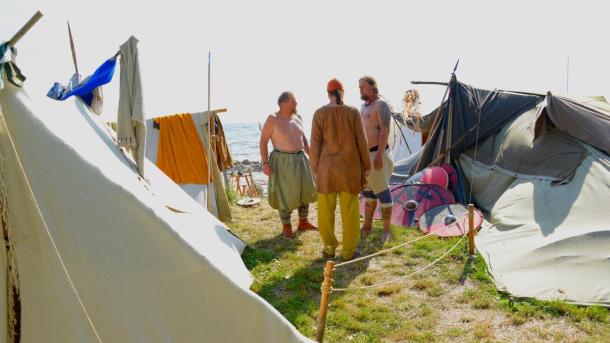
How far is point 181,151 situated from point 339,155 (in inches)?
118

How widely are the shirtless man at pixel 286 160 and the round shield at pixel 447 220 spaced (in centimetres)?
154

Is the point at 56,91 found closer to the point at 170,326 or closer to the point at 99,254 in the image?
the point at 99,254

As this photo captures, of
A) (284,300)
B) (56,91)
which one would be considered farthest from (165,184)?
(284,300)

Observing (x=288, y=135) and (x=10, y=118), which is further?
(x=288, y=135)

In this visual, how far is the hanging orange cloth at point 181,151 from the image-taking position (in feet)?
21.7

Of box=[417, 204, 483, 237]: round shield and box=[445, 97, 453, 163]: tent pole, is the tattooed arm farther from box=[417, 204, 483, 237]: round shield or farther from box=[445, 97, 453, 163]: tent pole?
box=[445, 97, 453, 163]: tent pole

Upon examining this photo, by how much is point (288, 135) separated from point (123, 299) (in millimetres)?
3452

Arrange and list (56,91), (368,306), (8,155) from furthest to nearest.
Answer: (56,91), (368,306), (8,155)

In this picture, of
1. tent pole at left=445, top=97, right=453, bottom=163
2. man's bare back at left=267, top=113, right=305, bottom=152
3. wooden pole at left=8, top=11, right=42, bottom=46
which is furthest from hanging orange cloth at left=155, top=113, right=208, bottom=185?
wooden pole at left=8, top=11, right=42, bottom=46

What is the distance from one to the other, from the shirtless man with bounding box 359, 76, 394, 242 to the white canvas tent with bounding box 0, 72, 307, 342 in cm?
298

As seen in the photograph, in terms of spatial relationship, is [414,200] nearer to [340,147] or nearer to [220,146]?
[340,147]

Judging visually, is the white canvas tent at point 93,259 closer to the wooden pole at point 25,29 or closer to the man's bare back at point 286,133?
the wooden pole at point 25,29

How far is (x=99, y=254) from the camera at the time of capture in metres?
2.34

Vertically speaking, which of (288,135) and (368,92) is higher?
(368,92)
